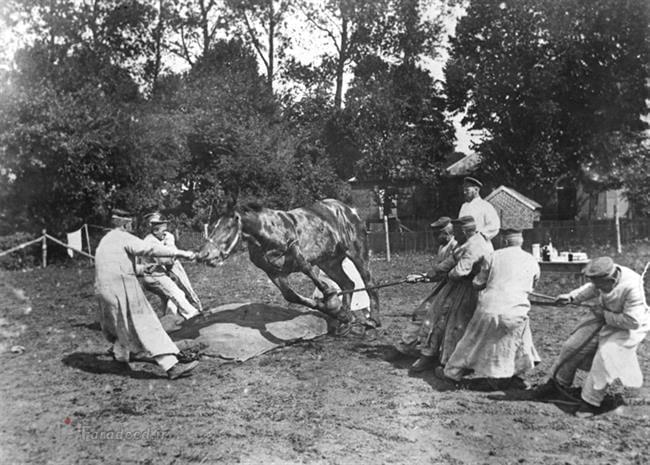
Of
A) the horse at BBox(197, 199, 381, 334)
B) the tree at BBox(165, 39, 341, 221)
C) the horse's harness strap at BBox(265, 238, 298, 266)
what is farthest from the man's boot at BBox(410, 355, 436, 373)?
the tree at BBox(165, 39, 341, 221)

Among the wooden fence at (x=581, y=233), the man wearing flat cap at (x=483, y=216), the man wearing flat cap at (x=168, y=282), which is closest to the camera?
the man wearing flat cap at (x=483, y=216)

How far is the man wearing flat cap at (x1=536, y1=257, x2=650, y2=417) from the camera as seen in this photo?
19.4 feet

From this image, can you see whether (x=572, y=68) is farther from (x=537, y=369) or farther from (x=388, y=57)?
(x=537, y=369)

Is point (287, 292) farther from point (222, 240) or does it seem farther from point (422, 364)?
point (422, 364)

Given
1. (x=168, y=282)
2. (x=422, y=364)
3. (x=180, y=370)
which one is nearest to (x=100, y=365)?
(x=180, y=370)

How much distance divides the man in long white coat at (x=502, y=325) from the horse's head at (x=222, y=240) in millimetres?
3296

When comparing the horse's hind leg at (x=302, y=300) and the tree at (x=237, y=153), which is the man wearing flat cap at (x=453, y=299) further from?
the tree at (x=237, y=153)

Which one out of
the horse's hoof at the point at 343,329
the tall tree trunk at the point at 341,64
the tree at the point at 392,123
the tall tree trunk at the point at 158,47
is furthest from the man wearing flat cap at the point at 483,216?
the tall tree trunk at the point at 158,47

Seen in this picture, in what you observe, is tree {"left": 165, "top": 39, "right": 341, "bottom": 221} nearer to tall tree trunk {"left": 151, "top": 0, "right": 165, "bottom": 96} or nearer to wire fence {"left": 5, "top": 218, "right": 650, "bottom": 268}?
tall tree trunk {"left": 151, "top": 0, "right": 165, "bottom": 96}

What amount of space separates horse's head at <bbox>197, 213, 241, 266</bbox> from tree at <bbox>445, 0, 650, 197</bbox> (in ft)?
74.1

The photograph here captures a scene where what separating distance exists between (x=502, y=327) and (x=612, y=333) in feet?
3.44

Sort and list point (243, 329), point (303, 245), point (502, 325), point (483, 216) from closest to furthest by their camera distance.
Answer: point (502, 325) → point (483, 216) → point (243, 329) → point (303, 245)

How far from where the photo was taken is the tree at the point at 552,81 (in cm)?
2780

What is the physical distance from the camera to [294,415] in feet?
20.0
